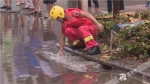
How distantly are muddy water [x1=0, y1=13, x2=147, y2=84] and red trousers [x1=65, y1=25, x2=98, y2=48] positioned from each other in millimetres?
334

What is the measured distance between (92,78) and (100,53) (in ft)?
4.55

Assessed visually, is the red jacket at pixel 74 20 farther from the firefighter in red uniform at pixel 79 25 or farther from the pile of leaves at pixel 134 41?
the pile of leaves at pixel 134 41

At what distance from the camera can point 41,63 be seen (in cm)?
704

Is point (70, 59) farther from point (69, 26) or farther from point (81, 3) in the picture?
point (81, 3)

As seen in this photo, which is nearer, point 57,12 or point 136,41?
point 136,41

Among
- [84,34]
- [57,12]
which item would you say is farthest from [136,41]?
[57,12]

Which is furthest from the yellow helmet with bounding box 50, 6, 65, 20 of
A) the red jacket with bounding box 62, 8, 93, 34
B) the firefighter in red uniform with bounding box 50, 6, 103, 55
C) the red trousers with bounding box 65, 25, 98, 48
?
the red trousers with bounding box 65, 25, 98, 48

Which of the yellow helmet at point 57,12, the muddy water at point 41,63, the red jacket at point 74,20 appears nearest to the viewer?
the muddy water at point 41,63

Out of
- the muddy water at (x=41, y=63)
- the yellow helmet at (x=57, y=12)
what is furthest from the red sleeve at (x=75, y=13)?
the muddy water at (x=41, y=63)

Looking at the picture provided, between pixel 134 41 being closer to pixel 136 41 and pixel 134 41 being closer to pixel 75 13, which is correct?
pixel 136 41

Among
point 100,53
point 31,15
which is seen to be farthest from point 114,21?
point 31,15

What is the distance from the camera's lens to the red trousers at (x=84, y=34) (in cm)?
712

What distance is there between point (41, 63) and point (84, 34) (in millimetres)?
952

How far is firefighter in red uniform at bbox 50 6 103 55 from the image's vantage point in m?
7.11
